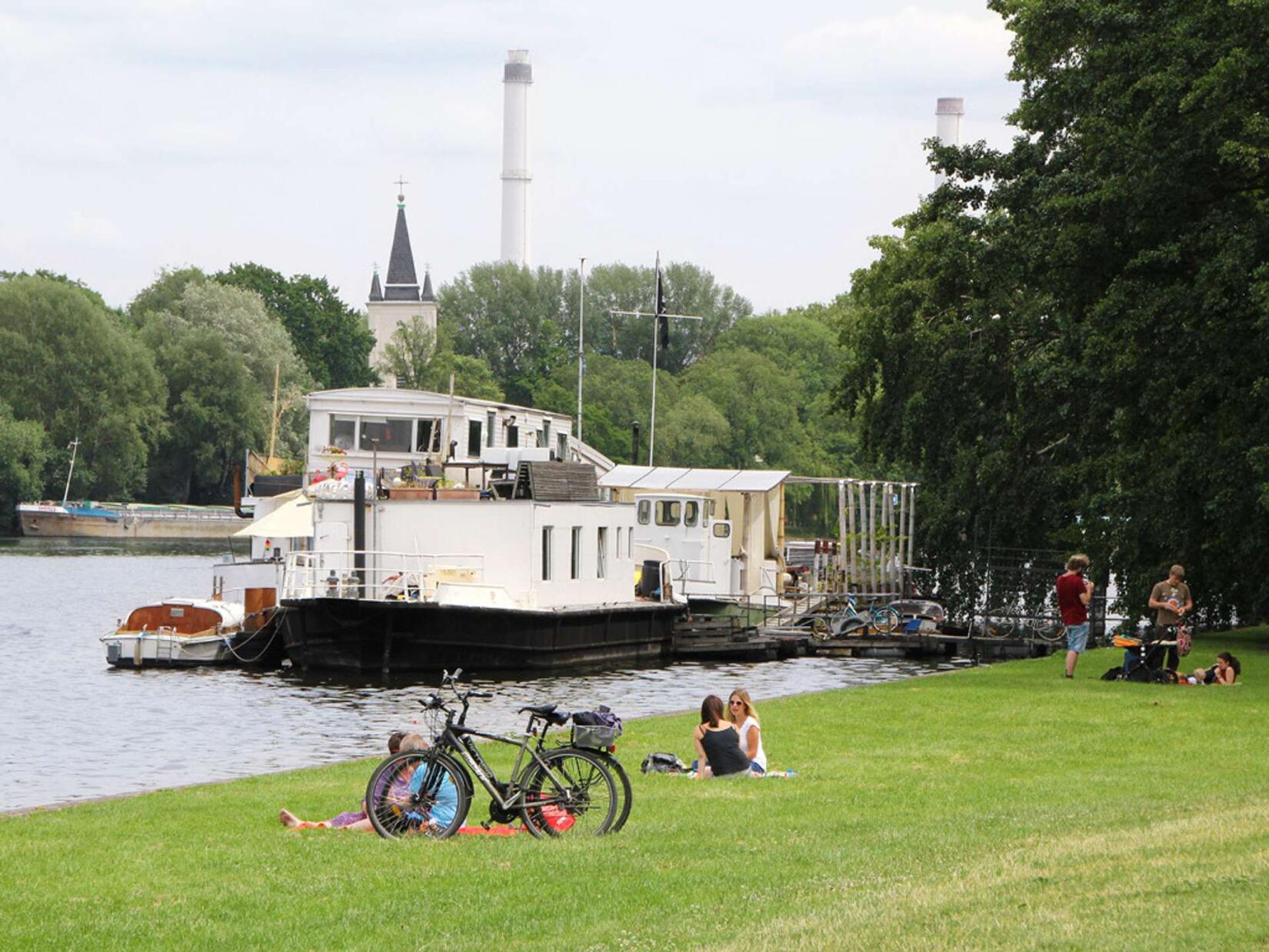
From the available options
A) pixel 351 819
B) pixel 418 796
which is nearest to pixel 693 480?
pixel 351 819

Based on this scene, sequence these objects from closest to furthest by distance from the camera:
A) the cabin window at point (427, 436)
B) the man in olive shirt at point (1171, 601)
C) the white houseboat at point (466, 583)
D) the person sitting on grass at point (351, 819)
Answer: the person sitting on grass at point (351, 819) < the man in olive shirt at point (1171, 601) < the white houseboat at point (466, 583) < the cabin window at point (427, 436)

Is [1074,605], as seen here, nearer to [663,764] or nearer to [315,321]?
[663,764]

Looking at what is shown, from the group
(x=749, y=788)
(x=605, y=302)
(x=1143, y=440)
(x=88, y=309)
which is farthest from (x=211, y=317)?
(x=749, y=788)

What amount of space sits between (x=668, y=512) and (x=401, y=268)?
134041 millimetres

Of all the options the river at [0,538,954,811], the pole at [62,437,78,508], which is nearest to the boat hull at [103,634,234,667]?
the river at [0,538,954,811]

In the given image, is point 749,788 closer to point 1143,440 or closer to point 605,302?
point 1143,440

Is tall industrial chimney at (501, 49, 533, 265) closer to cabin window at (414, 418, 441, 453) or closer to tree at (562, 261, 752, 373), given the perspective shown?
tree at (562, 261, 752, 373)

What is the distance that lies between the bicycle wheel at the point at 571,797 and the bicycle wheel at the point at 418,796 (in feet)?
1.62

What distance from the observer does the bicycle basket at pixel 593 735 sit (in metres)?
13.4

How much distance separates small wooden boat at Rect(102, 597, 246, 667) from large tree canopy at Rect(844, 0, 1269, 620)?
17.4 meters

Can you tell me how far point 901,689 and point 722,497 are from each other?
24518 millimetres

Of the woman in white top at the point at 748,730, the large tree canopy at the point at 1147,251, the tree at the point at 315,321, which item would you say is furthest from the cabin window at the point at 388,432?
the tree at the point at 315,321

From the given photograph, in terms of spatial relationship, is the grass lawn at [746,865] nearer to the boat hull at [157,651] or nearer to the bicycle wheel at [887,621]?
the boat hull at [157,651]

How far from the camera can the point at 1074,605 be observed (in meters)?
28.6
